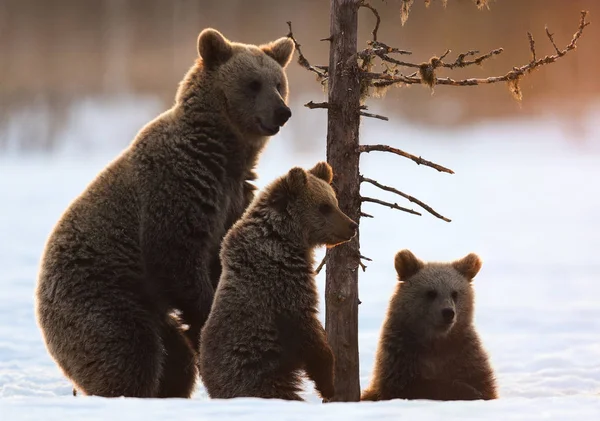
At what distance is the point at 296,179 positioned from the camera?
675 centimetres

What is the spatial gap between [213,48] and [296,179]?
1.33 m

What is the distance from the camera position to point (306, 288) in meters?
6.64

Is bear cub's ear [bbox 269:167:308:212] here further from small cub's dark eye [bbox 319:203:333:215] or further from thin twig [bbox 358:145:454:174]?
thin twig [bbox 358:145:454:174]

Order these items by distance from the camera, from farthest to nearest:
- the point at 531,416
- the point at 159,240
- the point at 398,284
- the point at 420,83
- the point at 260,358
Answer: the point at 398,284 < the point at 420,83 < the point at 159,240 < the point at 260,358 < the point at 531,416

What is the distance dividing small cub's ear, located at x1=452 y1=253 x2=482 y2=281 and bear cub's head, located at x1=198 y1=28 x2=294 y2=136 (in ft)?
6.84

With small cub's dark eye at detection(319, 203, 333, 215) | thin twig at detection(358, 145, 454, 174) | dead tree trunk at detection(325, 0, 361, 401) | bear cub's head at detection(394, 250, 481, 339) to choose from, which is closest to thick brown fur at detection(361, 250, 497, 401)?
bear cub's head at detection(394, 250, 481, 339)

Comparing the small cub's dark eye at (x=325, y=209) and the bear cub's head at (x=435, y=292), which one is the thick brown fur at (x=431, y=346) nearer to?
the bear cub's head at (x=435, y=292)

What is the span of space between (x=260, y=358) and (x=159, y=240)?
Result: 119 centimetres

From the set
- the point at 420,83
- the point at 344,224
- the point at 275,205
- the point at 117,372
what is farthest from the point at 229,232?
the point at 420,83

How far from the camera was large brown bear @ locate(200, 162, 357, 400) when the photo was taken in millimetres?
6434

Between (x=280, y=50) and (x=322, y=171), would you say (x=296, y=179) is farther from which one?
(x=280, y=50)

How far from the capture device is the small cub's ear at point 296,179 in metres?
6.72

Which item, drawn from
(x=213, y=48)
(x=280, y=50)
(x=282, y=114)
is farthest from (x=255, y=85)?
(x=280, y=50)

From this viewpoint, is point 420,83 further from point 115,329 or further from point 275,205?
point 115,329
